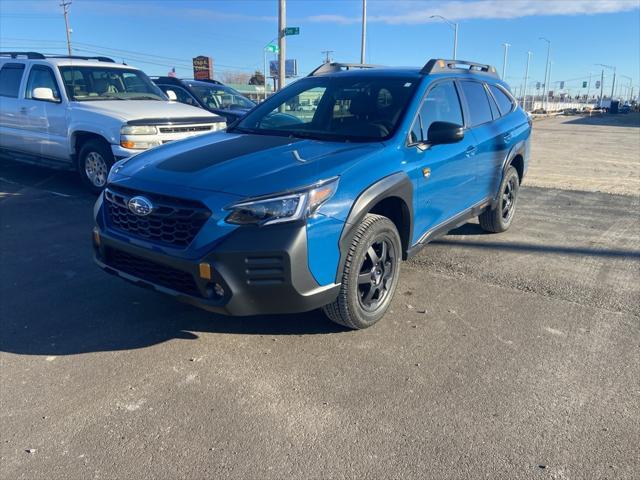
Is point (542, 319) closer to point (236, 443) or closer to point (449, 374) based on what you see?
point (449, 374)

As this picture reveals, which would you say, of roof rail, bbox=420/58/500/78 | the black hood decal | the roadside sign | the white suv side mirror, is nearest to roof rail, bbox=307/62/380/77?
roof rail, bbox=420/58/500/78

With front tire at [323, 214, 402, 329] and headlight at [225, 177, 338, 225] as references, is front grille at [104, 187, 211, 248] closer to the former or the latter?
headlight at [225, 177, 338, 225]

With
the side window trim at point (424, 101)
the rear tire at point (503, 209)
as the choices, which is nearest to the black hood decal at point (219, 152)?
the side window trim at point (424, 101)

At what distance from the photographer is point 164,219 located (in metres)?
3.24

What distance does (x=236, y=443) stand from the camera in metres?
2.62

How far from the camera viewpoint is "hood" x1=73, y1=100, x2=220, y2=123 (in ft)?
24.0

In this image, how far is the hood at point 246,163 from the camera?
3.16 m

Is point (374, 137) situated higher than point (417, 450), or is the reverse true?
point (374, 137)

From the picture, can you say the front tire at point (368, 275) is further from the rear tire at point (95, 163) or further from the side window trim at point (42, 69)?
the side window trim at point (42, 69)

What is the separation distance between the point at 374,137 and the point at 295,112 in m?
1.16

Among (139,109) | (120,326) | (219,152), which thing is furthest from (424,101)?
(139,109)

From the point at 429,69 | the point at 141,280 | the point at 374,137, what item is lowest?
the point at 141,280

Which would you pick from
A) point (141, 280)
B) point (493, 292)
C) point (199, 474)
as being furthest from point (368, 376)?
point (493, 292)

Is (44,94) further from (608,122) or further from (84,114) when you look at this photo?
(608,122)
